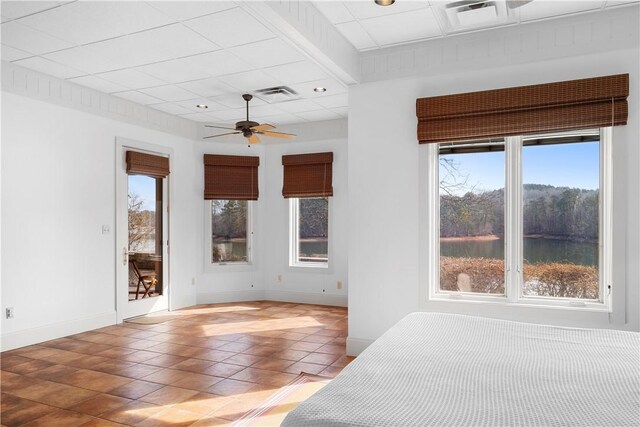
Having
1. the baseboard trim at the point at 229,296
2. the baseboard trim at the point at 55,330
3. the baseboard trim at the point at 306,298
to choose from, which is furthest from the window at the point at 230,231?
the baseboard trim at the point at 55,330

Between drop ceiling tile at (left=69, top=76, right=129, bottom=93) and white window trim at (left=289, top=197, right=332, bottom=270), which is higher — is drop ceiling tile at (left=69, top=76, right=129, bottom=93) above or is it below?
above

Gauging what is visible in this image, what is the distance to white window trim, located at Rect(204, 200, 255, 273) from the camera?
6.97m

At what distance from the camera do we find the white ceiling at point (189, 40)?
10.7 ft

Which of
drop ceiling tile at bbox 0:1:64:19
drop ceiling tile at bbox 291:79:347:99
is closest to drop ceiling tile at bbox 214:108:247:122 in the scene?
drop ceiling tile at bbox 291:79:347:99

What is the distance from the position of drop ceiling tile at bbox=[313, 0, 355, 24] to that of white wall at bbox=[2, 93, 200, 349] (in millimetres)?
3301

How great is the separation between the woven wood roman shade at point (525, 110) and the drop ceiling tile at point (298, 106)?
2169 millimetres

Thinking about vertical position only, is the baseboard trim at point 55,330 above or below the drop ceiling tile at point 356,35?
below

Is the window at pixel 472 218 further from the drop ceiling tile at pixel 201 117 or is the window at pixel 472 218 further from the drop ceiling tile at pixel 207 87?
the drop ceiling tile at pixel 201 117

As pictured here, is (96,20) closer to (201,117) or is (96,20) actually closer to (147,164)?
(147,164)

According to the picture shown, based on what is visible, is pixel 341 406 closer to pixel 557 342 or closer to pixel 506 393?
pixel 506 393

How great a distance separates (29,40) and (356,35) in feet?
9.27

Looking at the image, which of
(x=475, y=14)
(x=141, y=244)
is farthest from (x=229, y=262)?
(x=475, y=14)

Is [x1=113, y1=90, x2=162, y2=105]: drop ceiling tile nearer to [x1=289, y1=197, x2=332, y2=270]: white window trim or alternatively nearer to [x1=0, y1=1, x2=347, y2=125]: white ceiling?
[x1=0, y1=1, x2=347, y2=125]: white ceiling

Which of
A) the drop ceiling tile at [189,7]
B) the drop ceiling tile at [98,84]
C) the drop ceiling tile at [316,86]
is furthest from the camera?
the drop ceiling tile at [316,86]
